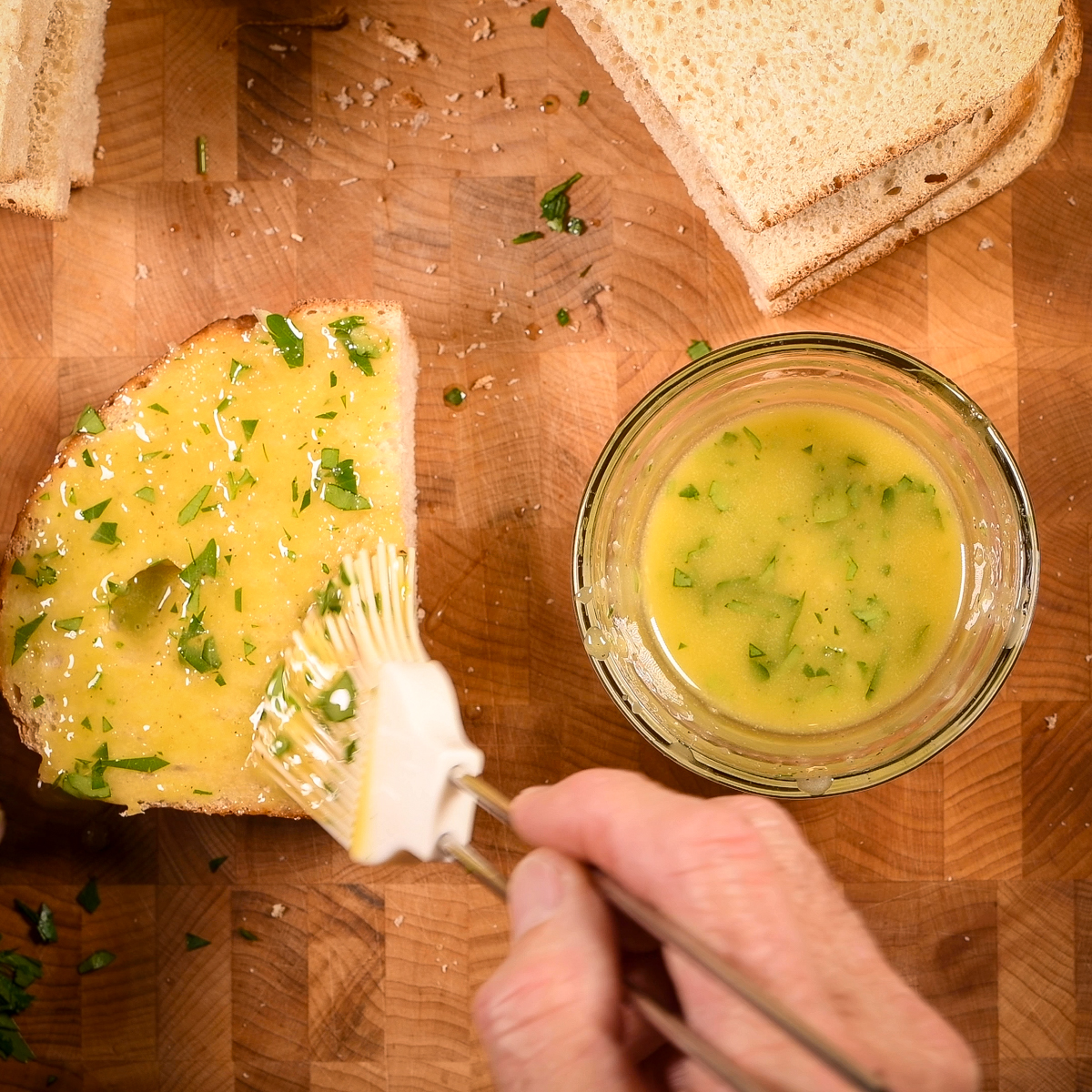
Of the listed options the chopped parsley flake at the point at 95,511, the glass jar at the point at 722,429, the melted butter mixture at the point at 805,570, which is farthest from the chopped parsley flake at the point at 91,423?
the melted butter mixture at the point at 805,570

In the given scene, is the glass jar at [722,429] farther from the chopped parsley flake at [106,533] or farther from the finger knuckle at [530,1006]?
the chopped parsley flake at [106,533]

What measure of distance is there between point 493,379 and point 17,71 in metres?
1.17

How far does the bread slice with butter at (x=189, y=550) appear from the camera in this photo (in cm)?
213

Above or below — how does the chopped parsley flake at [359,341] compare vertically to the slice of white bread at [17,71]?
below

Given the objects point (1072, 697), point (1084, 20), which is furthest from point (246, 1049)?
point (1084, 20)

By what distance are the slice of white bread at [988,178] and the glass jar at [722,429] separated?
0.29 m

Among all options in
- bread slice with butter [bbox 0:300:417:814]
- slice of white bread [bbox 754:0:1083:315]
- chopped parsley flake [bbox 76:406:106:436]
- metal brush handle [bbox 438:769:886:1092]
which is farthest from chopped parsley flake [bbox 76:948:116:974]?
slice of white bread [bbox 754:0:1083:315]

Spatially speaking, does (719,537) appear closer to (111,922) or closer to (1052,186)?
(1052,186)

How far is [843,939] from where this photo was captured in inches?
58.3

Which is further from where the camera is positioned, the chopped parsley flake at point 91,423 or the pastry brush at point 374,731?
the chopped parsley flake at point 91,423

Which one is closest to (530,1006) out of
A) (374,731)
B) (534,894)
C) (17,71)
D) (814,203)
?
(534,894)

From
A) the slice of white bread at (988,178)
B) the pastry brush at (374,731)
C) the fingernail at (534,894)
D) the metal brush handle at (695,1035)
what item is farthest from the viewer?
the slice of white bread at (988,178)

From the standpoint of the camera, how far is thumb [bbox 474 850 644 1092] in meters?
1.35

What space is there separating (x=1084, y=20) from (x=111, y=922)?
2.94 metres
